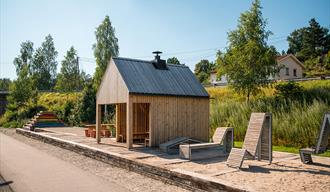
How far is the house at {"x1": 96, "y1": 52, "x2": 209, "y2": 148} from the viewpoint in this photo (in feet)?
43.6

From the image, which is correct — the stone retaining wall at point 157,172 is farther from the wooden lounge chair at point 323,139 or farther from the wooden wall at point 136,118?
the wooden lounge chair at point 323,139

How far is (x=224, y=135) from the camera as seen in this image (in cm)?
1188

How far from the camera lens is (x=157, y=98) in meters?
13.6

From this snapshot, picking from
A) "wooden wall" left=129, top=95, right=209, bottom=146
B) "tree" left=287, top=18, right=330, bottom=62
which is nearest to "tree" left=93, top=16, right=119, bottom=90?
"wooden wall" left=129, top=95, right=209, bottom=146

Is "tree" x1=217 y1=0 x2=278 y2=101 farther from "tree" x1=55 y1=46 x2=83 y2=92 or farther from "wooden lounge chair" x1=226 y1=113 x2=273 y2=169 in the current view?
"tree" x1=55 y1=46 x2=83 y2=92

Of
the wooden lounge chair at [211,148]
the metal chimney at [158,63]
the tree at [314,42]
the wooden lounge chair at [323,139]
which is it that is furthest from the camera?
the tree at [314,42]

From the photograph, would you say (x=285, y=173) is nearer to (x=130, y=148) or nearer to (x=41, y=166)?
(x=130, y=148)

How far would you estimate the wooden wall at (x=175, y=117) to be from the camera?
1338cm

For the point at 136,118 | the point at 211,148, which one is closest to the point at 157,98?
the point at 136,118

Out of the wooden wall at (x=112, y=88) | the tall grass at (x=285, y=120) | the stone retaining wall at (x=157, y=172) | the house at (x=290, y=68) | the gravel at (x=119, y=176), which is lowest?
the gravel at (x=119, y=176)

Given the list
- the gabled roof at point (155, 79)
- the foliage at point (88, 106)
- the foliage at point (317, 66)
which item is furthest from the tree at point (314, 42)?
the gabled roof at point (155, 79)

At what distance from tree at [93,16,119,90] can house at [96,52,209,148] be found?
27.1 metres

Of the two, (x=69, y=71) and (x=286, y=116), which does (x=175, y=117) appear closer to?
(x=286, y=116)

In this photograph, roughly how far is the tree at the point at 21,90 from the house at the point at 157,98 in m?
27.1
